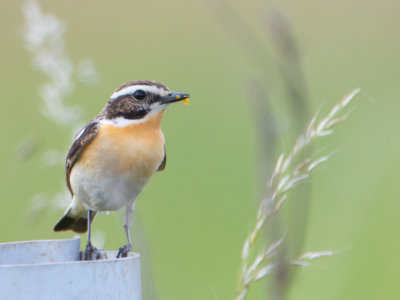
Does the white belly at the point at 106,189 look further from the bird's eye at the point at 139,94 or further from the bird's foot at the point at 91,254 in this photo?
the bird's foot at the point at 91,254

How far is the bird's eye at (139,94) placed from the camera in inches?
135

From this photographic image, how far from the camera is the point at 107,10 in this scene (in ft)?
41.4

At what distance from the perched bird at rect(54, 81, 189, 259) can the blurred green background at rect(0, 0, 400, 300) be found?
266 millimetres

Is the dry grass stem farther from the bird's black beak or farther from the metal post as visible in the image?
the bird's black beak

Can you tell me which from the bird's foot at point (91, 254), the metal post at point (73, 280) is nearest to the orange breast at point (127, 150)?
the bird's foot at point (91, 254)

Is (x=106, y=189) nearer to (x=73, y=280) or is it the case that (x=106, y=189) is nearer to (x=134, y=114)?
(x=134, y=114)

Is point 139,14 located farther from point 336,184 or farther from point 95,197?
point 95,197

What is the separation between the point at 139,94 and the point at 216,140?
434 centimetres

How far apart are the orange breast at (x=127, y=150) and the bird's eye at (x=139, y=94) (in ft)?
0.36

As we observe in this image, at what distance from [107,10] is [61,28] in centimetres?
960

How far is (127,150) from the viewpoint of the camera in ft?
11.5

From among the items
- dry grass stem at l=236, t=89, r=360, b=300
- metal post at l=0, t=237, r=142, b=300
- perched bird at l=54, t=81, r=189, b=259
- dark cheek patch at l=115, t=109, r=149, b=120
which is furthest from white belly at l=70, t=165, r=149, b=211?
dry grass stem at l=236, t=89, r=360, b=300

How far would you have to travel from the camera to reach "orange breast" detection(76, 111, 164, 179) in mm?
3455

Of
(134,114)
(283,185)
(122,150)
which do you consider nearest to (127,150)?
(122,150)
